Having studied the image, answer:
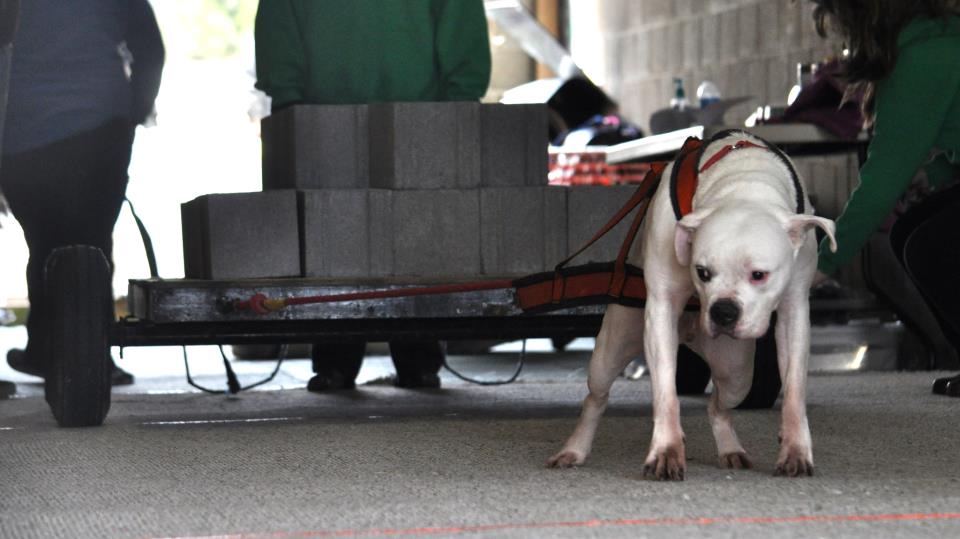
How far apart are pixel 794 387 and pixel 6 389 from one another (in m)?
4.13

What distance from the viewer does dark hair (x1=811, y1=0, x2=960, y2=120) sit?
527 centimetres

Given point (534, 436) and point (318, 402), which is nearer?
point (534, 436)

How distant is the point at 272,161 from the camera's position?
587 centimetres

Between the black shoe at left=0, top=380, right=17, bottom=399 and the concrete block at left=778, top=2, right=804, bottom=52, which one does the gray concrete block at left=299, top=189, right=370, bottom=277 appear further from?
the concrete block at left=778, top=2, right=804, bottom=52

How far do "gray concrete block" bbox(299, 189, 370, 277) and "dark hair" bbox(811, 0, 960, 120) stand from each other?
164 cm

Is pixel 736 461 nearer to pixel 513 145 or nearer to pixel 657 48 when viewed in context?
pixel 513 145

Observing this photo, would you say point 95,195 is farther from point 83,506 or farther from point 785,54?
point 785,54

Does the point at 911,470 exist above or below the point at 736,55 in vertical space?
below

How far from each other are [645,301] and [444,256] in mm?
1291

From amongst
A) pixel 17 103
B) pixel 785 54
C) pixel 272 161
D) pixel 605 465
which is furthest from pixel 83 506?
pixel 785 54

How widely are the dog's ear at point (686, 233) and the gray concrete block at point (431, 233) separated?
1.54 metres

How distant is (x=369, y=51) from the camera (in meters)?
5.86

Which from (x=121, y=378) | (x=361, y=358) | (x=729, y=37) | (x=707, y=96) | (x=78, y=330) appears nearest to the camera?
(x=78, y=330)

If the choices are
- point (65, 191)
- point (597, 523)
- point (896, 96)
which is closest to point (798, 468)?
point (597, 523)
